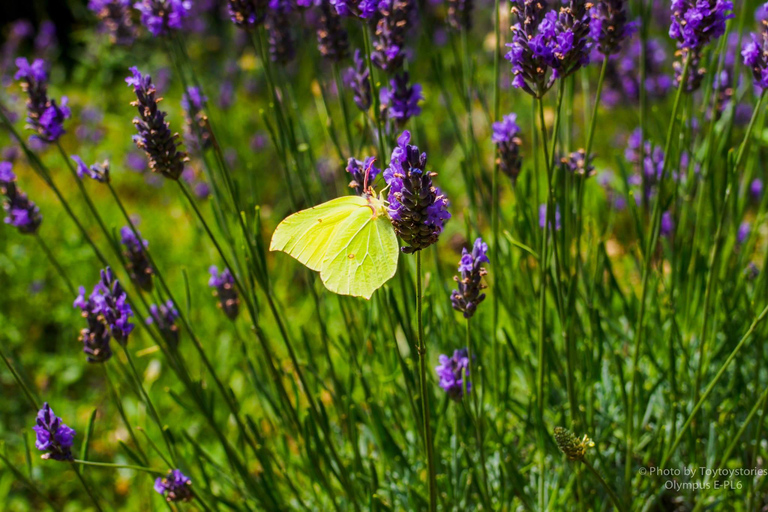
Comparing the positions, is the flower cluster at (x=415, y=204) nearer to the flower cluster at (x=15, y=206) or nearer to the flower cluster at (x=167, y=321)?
the flower cluster at (x=167, y=321)

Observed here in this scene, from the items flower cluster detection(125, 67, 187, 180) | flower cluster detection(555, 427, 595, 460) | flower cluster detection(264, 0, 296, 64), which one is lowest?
flower cluster detection(555, 427, 595, 460)

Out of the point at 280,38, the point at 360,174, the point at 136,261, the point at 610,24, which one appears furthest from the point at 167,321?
the point at 610,24

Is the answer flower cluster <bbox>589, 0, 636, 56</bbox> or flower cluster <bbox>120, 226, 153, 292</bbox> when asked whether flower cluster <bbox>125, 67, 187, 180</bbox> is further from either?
flower cluster <bbox>589, 0, 636, 56</bbox>

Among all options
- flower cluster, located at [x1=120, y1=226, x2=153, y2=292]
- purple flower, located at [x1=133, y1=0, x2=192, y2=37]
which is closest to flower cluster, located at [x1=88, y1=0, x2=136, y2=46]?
purple flower, located at [x1=133, y1=0, x2=192, y2=37]

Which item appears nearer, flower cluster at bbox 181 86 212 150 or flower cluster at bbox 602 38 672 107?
flower cluster at bbox 181 86 212 150

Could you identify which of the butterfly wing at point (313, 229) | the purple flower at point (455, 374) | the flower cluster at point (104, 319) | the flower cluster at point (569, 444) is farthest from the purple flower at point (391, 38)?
the flower cluster at point (569, 444)

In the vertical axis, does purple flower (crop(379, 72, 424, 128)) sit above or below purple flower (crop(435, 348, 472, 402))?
above

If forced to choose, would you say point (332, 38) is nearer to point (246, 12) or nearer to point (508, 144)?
point (246, 12)
